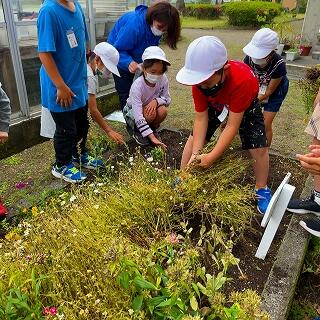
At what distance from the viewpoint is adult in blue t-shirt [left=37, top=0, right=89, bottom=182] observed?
244cm

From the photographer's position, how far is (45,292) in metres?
1.51

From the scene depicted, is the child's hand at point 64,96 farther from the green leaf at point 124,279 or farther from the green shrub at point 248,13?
the green shrub at point 248,13

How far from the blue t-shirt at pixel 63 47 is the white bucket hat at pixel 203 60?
1041 millimetres

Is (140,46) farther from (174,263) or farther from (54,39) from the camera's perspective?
(174,263)

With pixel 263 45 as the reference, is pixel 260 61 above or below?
below

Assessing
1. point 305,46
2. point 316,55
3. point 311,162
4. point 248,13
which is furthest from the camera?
point 248,13

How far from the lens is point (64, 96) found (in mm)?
2613

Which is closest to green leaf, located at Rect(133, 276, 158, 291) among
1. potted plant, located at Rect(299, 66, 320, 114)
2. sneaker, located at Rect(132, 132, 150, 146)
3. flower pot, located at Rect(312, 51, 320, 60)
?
sneaker, located at Rect(132, 132, 150, 146)

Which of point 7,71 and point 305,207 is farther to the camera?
point 7,71

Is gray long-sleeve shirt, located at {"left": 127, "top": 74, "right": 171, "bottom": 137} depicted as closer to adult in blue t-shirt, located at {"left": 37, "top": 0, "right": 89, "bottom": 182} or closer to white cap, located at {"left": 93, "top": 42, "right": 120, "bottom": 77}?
white cap, located at {"left": 93, "top": 42, "right": 120, "bottom": 77}

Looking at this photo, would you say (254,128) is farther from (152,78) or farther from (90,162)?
(90,162)

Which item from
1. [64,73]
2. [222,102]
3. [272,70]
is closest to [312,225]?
[222,102]

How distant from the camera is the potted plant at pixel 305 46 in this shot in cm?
793

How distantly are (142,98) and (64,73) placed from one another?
37.3 inches
